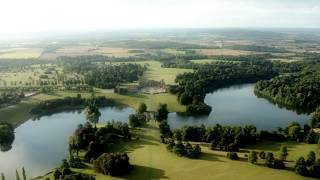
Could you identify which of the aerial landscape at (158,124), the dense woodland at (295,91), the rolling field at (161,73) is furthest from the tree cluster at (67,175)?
the rolling field at (161,73)

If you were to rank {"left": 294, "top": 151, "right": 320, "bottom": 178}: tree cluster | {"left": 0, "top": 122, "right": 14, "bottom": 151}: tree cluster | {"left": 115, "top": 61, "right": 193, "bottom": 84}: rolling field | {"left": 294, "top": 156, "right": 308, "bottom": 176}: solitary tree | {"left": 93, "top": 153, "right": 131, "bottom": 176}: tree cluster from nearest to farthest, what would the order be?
{"left": 294, "top": 151, "right": 320, "bottom": 178}: tree cluster
{"left": 294, "top": 156, "right": 308, "bottom": 176}: solitary tree
{"left": 93, "top": 153, "right": 131, "bottom": 176}: tree cluster
{"left": 0, "top": 122, "right": 14, "bottom": 151}: tree cluster
{"left": 115, "top": 61, "right": 193, "bottom": 84}: rolling field

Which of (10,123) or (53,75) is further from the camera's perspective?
(53,75)

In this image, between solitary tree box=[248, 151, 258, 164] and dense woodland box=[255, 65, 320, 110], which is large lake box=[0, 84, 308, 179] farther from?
solitary tree box=[248, 151, 258, 164]

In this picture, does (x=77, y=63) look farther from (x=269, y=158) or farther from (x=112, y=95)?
(x=269, y=158)

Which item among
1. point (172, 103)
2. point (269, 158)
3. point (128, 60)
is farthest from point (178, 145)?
point (128, 60)

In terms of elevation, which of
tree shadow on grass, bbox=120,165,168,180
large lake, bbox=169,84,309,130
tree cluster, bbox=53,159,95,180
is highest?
tree cluster, bbox=53,159,95,180

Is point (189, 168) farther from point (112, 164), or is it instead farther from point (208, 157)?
point (112, 164)

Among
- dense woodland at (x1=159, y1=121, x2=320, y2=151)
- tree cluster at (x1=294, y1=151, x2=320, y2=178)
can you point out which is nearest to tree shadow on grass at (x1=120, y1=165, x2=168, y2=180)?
dense woodland at (x1=159, y1=121, x2=320, y2=151)

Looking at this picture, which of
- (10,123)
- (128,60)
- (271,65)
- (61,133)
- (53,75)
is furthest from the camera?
(128,60)
